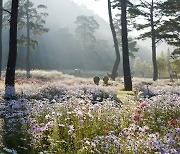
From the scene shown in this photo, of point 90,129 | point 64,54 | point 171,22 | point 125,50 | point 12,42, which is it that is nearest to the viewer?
point 90,129

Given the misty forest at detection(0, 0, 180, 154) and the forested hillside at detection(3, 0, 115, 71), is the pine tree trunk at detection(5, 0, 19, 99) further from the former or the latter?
the forested hillside at detection(3, 0, 115, 71)

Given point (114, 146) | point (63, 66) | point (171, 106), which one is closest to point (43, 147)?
point (114, 146)

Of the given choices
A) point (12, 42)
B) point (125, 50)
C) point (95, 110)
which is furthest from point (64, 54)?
point (95, 110)

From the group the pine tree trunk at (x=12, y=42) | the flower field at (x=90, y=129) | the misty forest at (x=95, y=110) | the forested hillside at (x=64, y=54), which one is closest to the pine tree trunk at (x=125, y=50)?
the misty forest at (x=95, y=110)

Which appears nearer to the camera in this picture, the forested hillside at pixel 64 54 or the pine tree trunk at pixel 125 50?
the pine tree trunk at pixel 125 50

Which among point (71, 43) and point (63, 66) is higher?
point (71, 43)

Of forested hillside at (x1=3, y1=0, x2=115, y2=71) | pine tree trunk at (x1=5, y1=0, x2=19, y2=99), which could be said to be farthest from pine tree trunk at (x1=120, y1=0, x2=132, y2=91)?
forested hillside at (x1=3, y1=0, x2=115, y2=71)

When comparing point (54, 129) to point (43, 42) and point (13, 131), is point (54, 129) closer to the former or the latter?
point (13, 131)

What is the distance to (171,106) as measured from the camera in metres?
10.9

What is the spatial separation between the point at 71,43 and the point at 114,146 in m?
107

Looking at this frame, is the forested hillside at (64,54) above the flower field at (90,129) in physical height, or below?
above

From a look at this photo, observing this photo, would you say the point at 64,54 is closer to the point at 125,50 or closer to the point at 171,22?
the point at 171,22

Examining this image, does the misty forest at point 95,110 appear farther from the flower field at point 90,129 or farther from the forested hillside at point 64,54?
the forested hillside at point 64,54

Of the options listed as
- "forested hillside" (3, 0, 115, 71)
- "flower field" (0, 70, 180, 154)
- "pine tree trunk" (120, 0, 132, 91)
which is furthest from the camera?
"forested hillside" (3, 0, 115, 71)
